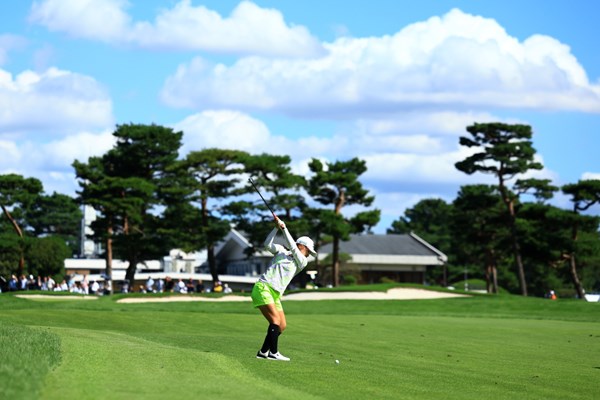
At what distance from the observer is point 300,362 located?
1709cm

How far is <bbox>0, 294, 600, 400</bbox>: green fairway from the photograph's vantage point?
12.3m

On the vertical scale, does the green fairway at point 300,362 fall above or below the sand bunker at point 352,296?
below

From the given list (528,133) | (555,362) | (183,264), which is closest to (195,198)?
(528,133)

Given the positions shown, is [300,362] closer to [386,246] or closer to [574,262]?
[574,262]

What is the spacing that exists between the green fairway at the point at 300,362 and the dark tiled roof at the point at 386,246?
309 ft

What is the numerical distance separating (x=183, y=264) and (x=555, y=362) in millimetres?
115522

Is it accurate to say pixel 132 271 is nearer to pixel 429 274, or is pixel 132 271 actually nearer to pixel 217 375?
pixel 429 274

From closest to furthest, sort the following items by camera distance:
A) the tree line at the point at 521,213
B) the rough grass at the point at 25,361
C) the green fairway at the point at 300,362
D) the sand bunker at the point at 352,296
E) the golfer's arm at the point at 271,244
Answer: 1. the rough grass at the point at 25,361
2. the green fairway at the point at 300,362
3. the golfer's arm at the point at 271,244
4. the sand bunker at the point at 352,296
5. the tree line at the point at 521,213

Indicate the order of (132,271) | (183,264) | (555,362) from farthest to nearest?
(183,264) < (132,271) < (555,362)

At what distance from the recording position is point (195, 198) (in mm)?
86625

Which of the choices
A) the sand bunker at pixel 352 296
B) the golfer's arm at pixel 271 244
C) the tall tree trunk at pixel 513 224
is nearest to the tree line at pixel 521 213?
the tall tree trunk at pixel 513 224

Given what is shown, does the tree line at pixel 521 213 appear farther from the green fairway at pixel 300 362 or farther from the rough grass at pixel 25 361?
the rough grass at pixel 25 361

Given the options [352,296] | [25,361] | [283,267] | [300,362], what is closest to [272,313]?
[283,267]

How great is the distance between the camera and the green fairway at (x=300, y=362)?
12.3 metres
